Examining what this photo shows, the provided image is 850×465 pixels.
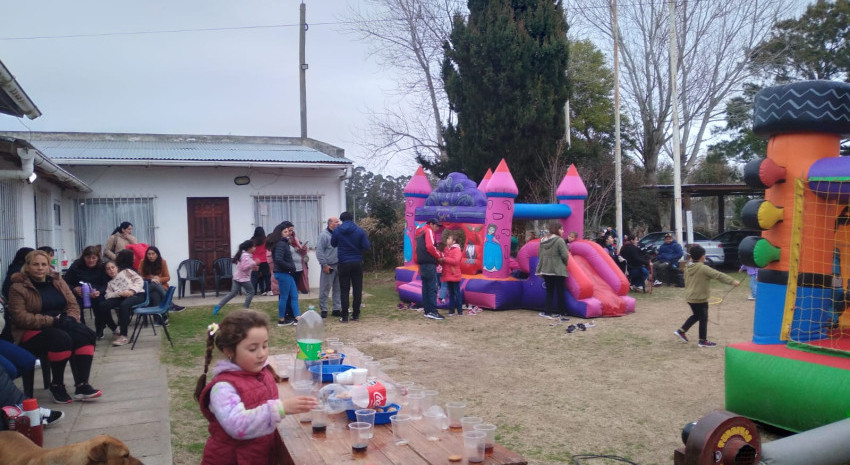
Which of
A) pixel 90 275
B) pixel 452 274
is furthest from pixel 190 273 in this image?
pixel 452 274

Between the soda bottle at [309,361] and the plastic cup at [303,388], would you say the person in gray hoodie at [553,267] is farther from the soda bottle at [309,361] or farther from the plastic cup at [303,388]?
the plastic cup at [303,388]

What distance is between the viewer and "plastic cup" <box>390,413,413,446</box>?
2.72 m

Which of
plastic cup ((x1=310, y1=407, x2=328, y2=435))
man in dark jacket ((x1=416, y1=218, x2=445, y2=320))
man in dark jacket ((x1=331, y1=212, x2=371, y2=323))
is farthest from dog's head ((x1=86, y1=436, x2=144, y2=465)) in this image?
man in dark jacket ((x1=416, y1=218, x2=445, y2=320))

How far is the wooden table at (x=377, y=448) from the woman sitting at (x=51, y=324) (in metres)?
3.55

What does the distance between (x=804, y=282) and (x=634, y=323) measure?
498 centimetres

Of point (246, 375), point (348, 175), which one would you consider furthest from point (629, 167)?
point (246, 375)

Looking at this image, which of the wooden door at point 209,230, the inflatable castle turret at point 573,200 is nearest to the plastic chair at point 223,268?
the wooden door at point 209,230

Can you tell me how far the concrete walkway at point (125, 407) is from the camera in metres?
4.64

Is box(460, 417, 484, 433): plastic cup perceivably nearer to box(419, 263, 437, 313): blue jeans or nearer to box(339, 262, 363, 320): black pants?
box(339, 262, 363, 320): black pants

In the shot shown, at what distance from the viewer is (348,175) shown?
14531 millimetres

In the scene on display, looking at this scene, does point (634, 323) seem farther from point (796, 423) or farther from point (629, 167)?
point (629, 167)

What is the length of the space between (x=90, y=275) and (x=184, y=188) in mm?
5523

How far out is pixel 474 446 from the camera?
2453 millimetres

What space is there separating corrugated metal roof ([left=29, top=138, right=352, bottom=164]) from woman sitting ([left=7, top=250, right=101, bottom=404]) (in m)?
7.84
